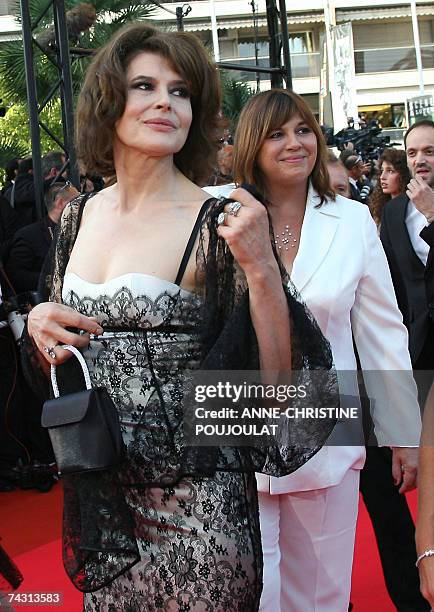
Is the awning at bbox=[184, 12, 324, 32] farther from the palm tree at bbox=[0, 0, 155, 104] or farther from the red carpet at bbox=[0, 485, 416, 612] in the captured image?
the red carpet at bbox=[0, 485, 416, 612]

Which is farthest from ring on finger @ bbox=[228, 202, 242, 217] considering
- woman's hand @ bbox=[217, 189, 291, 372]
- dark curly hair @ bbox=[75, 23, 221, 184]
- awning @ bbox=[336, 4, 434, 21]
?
awning @ bbox=[336, 4, 434, 21]

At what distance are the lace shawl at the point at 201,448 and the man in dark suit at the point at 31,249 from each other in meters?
4.67

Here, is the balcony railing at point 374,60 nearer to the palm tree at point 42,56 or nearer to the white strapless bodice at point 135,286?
the palm tree at point 42,56

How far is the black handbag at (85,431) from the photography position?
1.89 m

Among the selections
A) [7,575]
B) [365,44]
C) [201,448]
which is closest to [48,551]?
[7,575]

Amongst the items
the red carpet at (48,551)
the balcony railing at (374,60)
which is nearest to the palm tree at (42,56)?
the red carpet at (48,551)

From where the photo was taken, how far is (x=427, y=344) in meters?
4.68

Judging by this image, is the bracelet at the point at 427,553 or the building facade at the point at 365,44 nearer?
the bracelet at the point at 427,553

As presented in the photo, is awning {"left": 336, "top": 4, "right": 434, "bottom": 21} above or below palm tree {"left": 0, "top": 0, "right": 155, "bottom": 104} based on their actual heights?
above

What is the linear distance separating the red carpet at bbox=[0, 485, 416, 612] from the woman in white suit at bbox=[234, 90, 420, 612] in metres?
1.17

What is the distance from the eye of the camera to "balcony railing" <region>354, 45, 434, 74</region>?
39.5m

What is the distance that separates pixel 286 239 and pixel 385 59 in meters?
38.6

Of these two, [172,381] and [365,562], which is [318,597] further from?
[365,562]

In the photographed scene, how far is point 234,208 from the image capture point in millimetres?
1960
